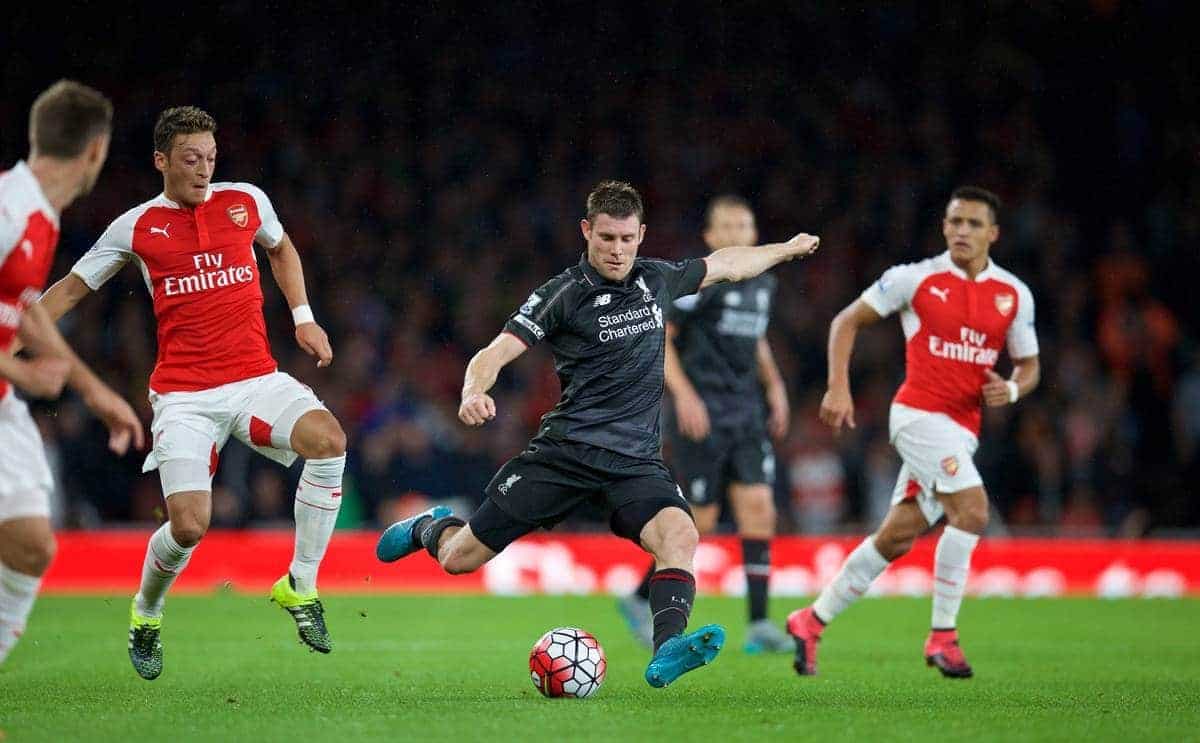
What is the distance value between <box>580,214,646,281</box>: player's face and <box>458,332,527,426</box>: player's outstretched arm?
59 centimetres

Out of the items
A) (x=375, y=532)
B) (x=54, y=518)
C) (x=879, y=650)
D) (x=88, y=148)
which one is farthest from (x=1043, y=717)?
(x=54, y=518)

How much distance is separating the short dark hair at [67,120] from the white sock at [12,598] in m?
1.57

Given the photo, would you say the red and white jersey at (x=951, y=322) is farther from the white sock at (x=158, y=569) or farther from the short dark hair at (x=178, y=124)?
the white sock at (x=158, y=569)

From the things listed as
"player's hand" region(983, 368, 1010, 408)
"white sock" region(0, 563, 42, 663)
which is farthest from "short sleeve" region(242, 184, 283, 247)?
"player's hand" region(983, 368, 1010, 408)

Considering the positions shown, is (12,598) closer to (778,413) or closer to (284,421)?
(284,421)

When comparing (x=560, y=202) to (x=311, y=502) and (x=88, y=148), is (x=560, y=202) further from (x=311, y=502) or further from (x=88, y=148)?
(x=88, y=148)

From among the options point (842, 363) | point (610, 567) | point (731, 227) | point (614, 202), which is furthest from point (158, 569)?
point (610, 567)

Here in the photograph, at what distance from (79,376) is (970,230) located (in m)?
4.99

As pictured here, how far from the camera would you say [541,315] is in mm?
7254

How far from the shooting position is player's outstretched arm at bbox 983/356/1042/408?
8586 millimetres

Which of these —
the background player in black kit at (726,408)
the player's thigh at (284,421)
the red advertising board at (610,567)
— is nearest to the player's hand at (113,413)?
the player's thigh at (284,421)

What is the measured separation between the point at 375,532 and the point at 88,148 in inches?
409

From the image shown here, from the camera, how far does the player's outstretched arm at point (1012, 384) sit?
28.2 feet

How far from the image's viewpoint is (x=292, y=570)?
7.90 meters
